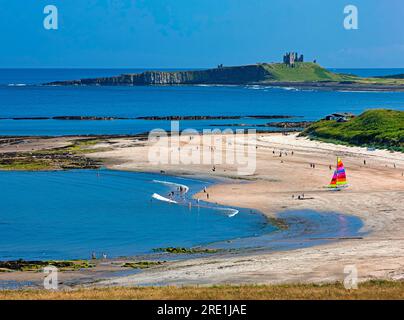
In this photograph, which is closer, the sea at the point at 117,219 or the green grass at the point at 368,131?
the sea at the point at 117,219

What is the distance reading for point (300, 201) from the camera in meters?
56.4

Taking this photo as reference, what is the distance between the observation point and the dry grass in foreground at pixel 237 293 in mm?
27250

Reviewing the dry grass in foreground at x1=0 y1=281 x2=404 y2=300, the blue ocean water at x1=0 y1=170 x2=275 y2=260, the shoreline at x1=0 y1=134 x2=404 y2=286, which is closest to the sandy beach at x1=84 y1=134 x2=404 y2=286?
the shoreline at x1=0 y1=134 x2=404 y2=286

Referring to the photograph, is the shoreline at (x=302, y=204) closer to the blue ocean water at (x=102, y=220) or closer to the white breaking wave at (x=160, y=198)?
the white breaking wave at (x=160, y=198)

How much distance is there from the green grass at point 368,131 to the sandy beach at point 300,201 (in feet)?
7.44

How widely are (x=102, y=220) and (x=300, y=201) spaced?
14.0 meters

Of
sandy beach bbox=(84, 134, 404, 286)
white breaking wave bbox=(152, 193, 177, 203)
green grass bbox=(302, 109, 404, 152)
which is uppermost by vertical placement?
green grass bbox=(302, 109, 404, 152)

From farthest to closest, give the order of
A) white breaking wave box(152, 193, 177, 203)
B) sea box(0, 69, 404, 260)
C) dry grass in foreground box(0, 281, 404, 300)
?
white breaking wave box(152, 193, 177, 203), sea box(0, 69, 404, 260), dry grass in foreground box(0, 281, 404, 300)

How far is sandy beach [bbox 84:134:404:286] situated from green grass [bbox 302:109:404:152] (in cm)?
227

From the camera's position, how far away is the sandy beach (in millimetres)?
34938

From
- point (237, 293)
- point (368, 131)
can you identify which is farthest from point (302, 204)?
point (368, 131)

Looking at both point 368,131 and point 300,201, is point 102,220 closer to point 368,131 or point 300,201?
point 300,201

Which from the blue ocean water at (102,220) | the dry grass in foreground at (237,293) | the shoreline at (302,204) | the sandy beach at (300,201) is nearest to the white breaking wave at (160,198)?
the blue ocean water at (102,220)

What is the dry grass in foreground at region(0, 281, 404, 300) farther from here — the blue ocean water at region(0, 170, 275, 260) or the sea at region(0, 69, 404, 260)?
the blue ocean water at region(0, 170, 275, 260)
